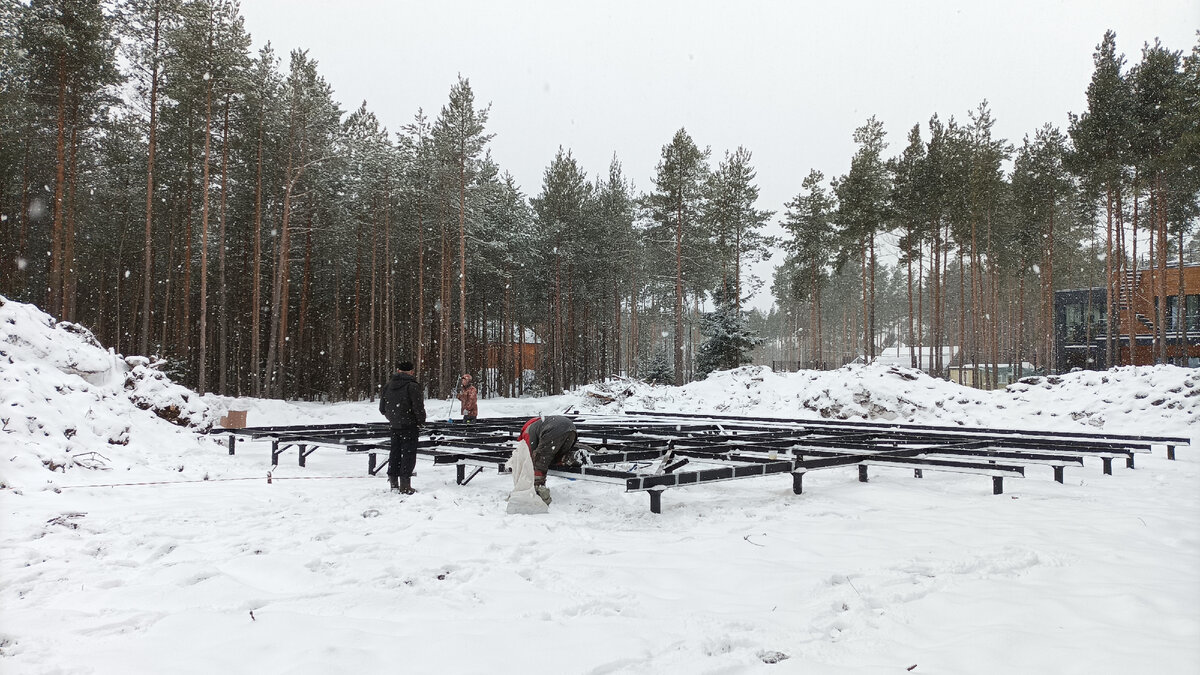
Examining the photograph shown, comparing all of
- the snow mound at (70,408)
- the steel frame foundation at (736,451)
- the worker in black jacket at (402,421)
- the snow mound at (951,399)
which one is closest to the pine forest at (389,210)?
the snow mound at (951,399)

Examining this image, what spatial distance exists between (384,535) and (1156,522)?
7.63 metres

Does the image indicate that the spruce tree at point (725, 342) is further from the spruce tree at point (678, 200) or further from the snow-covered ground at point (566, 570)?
the snow-covered ground at point (566, 570)

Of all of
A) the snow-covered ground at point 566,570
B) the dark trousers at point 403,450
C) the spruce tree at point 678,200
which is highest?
the spruce tree at point 678,200

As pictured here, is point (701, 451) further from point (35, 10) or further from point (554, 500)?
point (35, 10)

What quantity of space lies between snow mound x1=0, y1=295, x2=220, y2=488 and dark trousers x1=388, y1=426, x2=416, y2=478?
12.4ft

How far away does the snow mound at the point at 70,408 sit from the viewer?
783cm

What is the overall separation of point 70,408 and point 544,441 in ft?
26.1

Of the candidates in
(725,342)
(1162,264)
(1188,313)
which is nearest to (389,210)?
(725,342)

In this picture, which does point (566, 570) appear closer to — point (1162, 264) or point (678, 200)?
point (1162, 264)

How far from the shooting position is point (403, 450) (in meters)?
8.16

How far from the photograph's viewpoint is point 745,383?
23.6m

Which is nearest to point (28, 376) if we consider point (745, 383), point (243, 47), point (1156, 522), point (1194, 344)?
point (1156, 522)

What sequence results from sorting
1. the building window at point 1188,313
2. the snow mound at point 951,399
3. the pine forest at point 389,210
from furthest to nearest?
the building window at point 1188,313, the pine forest at point 389,210, the snow mound at point 951,399

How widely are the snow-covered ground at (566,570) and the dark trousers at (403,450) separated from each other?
1.30 feet
